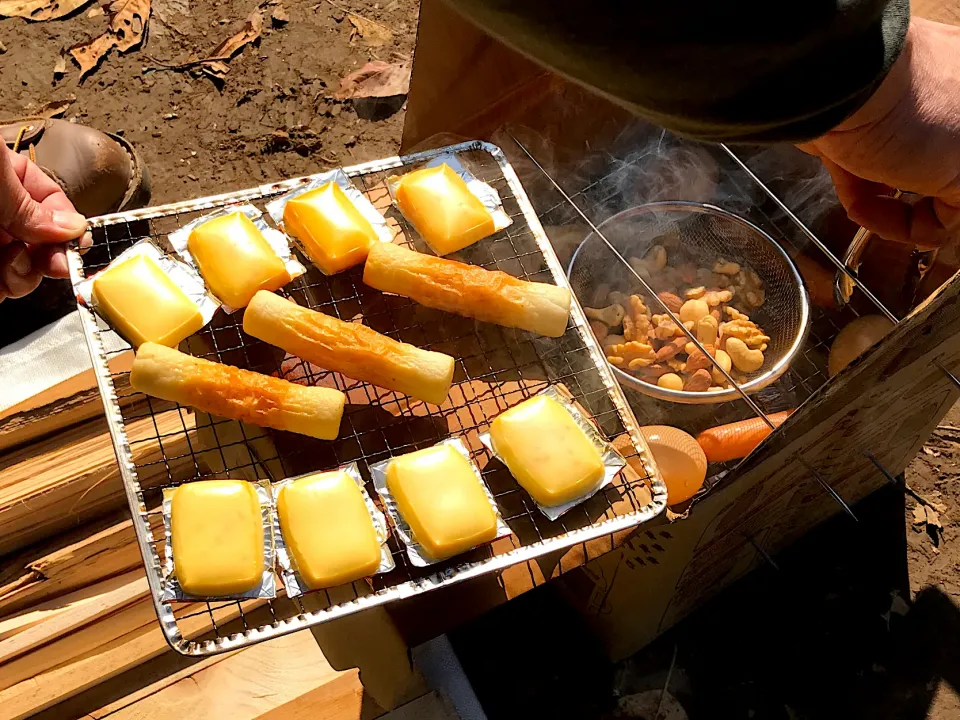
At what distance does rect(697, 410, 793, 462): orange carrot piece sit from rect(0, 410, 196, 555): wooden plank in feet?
6.00

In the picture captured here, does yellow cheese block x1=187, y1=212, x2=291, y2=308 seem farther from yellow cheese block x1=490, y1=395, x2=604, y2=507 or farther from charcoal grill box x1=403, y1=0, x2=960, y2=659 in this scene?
charcoal grill box x1=403, y1=0, x2=960, y2=659

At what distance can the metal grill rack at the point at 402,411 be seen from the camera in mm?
1932

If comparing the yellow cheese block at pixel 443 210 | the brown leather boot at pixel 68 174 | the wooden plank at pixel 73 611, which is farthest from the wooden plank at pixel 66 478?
the yellow cheese block at pixel 443 210

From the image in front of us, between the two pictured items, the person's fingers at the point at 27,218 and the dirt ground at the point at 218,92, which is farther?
the dirt ground at the point at 218,92

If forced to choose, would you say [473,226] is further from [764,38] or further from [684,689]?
[684,689]

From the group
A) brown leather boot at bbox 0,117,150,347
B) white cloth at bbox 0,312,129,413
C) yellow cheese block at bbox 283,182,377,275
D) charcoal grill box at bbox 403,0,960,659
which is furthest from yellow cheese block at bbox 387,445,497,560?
brown leather boot at bbox 0,117,150,347

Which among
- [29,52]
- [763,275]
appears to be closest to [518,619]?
[763,275]

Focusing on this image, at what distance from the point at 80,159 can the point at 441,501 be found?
2789 millimetres

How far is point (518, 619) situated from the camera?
3.23 metres

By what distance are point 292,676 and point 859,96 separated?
2478 millimetres

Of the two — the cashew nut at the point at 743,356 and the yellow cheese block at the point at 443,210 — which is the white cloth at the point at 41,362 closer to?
the yellow cheese block at the point at 443,210

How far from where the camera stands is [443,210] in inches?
94.0

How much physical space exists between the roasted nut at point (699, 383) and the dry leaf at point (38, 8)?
14.9ft

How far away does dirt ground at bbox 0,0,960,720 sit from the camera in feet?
10.1
